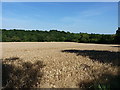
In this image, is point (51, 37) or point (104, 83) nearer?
point (104, 83)

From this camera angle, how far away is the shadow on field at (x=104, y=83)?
17.3 feet

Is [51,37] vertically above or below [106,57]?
above

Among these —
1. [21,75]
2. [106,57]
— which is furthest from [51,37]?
[21,75]

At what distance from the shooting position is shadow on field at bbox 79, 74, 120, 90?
5273mm

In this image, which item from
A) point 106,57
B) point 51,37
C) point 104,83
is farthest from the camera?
point 51,37

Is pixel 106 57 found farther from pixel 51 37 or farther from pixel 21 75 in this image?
pixel 51 37

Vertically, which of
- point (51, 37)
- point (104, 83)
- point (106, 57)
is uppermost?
point (51, 37)

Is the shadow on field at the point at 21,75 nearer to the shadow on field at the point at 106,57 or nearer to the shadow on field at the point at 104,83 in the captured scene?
the shadow on field at the point at 104,83

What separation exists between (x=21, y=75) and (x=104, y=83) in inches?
124

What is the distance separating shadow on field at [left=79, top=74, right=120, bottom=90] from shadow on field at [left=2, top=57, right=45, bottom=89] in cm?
167

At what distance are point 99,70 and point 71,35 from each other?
132ft

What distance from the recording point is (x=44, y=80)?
616 cm

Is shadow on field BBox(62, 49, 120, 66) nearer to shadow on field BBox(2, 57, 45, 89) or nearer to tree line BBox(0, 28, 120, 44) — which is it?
shadow on field BBox(2, 57, 45, 89)

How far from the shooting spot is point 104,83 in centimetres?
569
